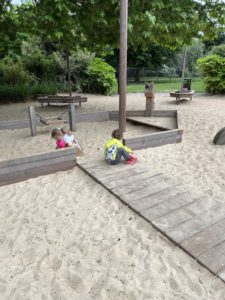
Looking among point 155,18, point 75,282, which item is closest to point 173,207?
point 75,282

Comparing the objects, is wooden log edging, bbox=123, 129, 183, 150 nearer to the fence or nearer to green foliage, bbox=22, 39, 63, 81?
green foliage, bbox=22, 39, 63, 81

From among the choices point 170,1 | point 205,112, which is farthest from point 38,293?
point 205,112

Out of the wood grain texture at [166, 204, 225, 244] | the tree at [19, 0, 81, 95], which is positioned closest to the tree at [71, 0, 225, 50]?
the tree at [19, 0, 81, 95]

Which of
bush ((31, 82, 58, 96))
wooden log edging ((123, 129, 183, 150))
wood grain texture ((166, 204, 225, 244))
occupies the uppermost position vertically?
bush ((31, 82, 58, 96))

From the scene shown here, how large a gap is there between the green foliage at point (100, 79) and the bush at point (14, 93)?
4749 mm

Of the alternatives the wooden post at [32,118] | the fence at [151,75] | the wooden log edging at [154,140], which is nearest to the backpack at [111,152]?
the wooden log edging at [154,140]

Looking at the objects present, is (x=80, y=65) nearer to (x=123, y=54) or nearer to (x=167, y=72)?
(x=123, y=54)

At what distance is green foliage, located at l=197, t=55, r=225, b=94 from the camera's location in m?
14.7

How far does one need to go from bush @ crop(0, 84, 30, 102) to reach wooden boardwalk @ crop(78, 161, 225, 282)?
1079cm

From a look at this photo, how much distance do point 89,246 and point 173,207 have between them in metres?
1.19

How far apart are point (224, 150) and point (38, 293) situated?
179 inches

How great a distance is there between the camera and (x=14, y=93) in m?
13.8

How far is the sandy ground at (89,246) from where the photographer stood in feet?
7.29

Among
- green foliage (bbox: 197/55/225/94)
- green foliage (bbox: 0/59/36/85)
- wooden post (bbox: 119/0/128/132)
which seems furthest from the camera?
green foliage (bbox: 0/59/36/85)
